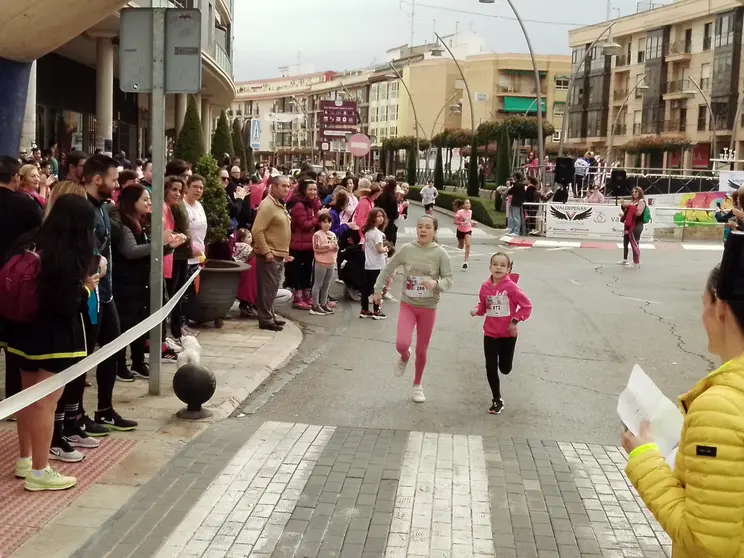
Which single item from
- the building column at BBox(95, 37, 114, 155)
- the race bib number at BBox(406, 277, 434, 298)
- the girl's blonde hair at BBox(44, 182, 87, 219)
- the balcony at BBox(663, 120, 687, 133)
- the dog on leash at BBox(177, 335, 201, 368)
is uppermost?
the balcony at BBox(663, 120, 687, 133)

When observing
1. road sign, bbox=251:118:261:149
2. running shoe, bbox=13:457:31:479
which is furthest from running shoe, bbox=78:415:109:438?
road sign, bbox=251:118:261:149

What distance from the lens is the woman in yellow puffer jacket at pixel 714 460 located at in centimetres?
222

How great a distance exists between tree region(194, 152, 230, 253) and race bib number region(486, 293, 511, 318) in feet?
15.3

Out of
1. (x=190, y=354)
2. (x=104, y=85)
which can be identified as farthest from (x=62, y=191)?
(x=104, y=85)

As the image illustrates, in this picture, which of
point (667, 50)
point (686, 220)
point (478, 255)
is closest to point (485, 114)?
point (667, 50)

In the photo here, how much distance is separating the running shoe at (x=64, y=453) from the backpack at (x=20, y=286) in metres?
1.23

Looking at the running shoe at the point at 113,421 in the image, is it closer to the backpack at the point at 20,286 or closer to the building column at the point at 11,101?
the backpack at the point at 20,286

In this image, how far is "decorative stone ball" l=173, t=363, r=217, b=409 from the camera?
287 inches

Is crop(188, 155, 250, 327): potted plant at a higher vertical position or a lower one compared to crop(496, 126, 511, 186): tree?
lower

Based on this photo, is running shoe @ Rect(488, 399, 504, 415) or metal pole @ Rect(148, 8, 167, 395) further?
running shoe @ Rect(488, 399, 504, 415)

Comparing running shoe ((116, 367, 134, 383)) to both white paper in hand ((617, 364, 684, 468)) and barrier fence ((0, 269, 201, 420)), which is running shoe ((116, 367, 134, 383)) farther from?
white paper in hand ((617, 364, 684, 468))

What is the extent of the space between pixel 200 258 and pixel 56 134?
2343 centimetres

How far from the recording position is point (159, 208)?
775 centimetres

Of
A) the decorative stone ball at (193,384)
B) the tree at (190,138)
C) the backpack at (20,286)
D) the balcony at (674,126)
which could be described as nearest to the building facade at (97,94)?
the tree at (190,138)
